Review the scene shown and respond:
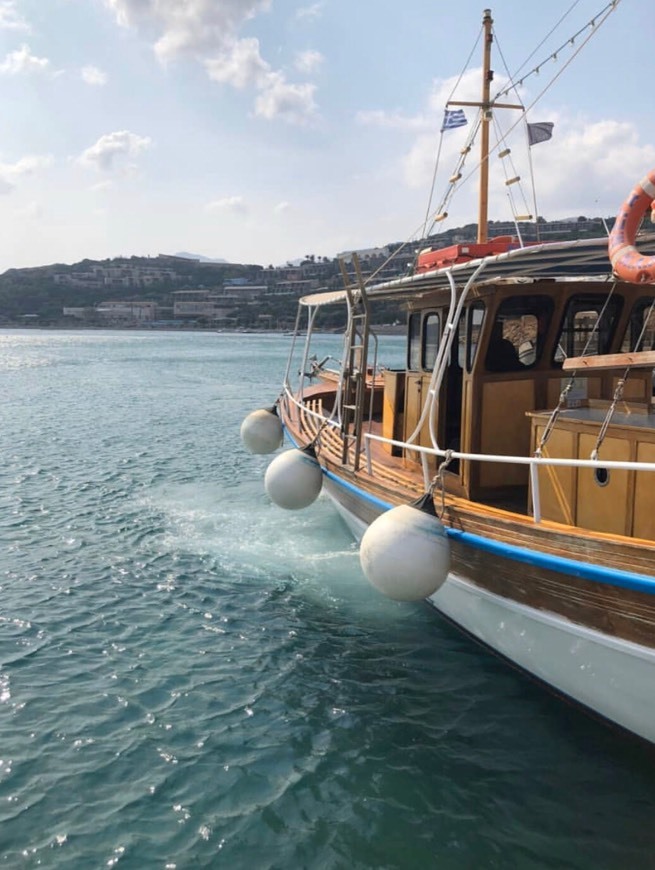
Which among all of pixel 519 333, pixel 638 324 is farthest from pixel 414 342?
pixel 638 324

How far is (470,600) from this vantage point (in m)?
6.68

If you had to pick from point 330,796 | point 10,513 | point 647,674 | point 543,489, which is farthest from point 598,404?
point 10,513

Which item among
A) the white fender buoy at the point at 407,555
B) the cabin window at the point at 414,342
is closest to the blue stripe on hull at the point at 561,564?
the white fender buoy at the point at 407,555

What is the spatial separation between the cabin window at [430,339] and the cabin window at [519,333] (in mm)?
1079

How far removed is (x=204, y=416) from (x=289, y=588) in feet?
62.6

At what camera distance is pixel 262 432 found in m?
12.7

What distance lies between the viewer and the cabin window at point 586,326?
→ 25.2 ft

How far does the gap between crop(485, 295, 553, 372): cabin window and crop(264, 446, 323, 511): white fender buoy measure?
8.59 ft

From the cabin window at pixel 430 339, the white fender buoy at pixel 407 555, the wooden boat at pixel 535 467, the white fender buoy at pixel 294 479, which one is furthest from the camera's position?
the white fender buoy at pixel 294 479

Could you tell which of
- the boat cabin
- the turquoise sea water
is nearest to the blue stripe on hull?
the boat cabin

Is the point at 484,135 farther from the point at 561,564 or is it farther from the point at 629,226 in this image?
the point at 561,564

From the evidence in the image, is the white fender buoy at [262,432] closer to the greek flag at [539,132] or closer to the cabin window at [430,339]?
the cabin window at [430,339]

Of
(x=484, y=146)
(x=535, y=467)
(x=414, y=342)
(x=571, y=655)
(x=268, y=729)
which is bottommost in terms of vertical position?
(x=268, y=729)

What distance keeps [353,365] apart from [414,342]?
38.1 inches
